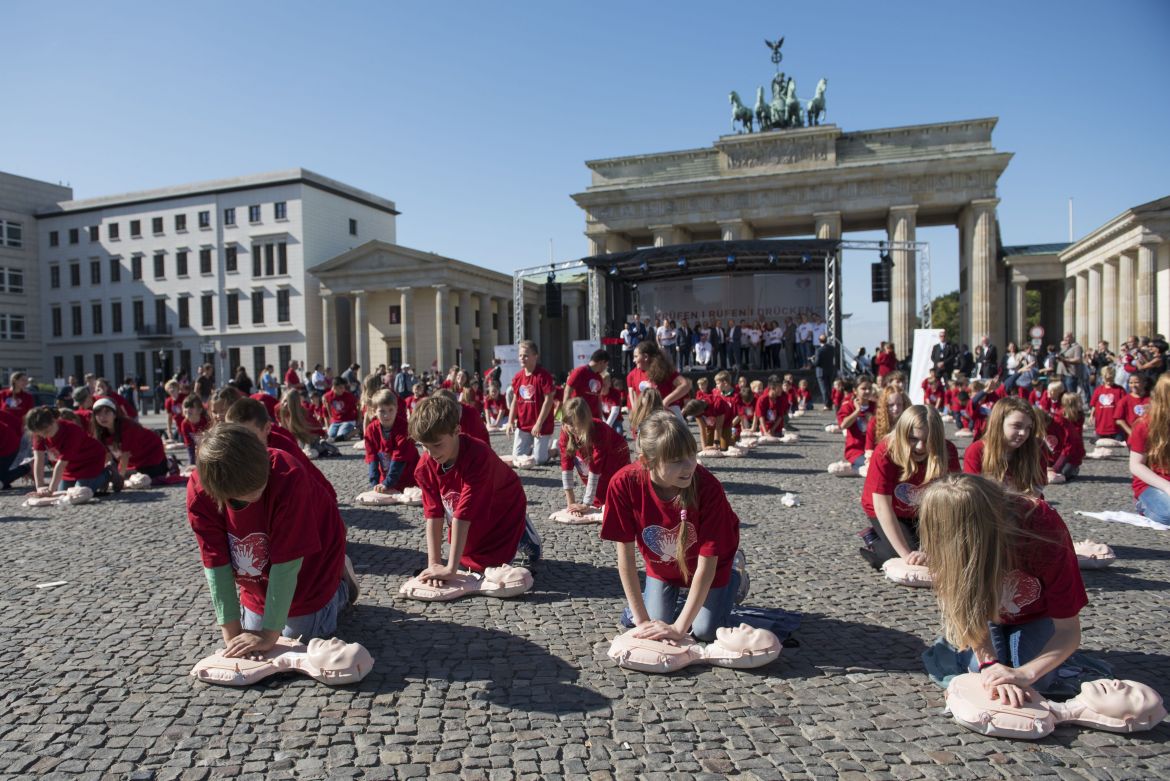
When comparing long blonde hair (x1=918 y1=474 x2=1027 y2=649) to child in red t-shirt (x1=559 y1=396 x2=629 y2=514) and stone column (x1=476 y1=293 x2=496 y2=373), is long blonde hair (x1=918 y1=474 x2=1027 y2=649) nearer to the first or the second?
child in red t-shirt (x1=559 y1=396 x2=629 y2=514)

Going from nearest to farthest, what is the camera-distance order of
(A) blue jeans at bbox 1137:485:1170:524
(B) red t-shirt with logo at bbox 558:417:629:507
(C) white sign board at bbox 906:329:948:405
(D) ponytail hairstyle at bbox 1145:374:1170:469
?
(D) ponytail hairstyle at bbox 1145:374:1170:469
(A) blue jeans at bbox 1137:485:1170:524
(B) red t-shirt with logo at bbox 558:417:629:507
(C) white sign board at bbox 906:329:948:405

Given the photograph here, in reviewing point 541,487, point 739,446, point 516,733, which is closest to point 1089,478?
point 739,446

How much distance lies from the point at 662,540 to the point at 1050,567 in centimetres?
174

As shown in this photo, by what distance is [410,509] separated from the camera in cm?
871

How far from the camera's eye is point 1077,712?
10.4 feet

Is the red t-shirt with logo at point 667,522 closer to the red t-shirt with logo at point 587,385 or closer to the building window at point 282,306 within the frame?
the red t-shirt with logo at point 587,385

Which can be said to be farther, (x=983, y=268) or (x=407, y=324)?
(x=407, y=324)

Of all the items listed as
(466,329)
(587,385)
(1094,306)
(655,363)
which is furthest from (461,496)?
(466,329)

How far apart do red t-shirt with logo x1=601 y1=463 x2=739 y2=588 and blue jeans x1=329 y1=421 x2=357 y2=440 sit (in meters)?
14.4

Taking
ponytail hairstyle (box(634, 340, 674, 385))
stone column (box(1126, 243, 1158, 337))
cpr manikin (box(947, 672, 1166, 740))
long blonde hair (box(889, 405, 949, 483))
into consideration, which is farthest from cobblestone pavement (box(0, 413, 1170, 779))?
stone column (box(1126, 243, 1158, 337))

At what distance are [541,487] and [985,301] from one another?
40768mm

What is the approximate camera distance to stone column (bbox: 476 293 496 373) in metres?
58.5

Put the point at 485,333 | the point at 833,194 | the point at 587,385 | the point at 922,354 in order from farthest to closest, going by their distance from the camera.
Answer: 1. the point at 485,333
2. the point at 833,194
3. the point at 922,354
4. the point at 587,385

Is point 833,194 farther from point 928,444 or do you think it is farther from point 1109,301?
point 928,444
